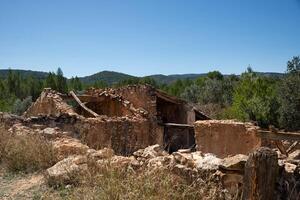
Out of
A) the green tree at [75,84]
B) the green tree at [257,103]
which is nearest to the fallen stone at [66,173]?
the green tree at [257,103]

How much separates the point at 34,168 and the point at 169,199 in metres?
3.19

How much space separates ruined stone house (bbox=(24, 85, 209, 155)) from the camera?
37.9 feet

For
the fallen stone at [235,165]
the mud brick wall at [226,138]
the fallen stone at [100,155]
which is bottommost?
the mud brick wall at [226,138]

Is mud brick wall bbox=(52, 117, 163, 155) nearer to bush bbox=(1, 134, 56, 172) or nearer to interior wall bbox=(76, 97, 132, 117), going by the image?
interior wall bbox=(76, 97, 132, 117)

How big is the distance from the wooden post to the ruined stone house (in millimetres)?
7093

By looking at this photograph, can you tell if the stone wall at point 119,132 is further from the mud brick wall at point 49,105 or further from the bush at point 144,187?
the bush at point 144,187

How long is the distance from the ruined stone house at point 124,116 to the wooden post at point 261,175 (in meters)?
7.09

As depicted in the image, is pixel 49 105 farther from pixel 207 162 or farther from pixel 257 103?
pixel 257 103

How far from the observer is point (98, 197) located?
4.05 m

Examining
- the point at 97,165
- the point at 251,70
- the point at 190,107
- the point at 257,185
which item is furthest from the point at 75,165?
the point at 251,70

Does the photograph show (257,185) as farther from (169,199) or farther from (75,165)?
(75,165)

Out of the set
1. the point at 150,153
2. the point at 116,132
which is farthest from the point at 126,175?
the point at 116,132

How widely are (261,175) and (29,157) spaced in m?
4.00

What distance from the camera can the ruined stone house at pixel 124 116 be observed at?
455 inches
